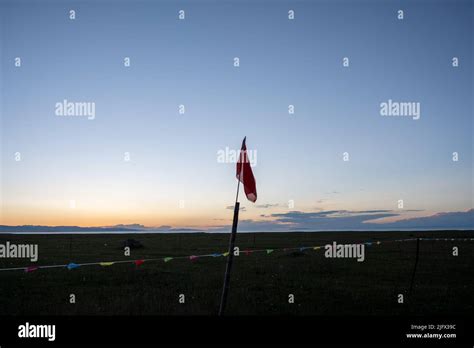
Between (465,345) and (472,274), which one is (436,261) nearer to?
(472,274)

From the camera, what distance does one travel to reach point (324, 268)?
19.7 metres

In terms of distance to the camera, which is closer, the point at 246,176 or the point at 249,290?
the point at 246,176

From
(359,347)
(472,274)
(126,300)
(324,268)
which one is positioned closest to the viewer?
(359,347)

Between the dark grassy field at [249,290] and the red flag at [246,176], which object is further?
the dark grassy field at [249,290]

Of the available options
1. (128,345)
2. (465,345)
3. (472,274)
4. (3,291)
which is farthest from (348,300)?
(3,291)

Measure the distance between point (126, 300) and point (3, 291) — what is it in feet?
16.7

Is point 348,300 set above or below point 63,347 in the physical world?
below

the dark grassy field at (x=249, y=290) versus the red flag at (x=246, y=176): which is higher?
the red flag at (x=246, y=176)

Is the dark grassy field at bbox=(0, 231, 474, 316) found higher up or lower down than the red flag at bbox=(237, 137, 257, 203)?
lower down

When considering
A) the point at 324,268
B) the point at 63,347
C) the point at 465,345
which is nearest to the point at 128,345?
the point at 63,347

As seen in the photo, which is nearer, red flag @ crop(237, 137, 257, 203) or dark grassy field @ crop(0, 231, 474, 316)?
red flag @ crop(237, 137, 257, 203)

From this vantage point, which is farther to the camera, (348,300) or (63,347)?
(348,300)

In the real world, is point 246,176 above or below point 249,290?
above

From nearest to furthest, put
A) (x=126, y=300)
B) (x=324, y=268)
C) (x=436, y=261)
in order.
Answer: (x=126, y=300) < (x=324, y=268) < (x=436, y=261)
